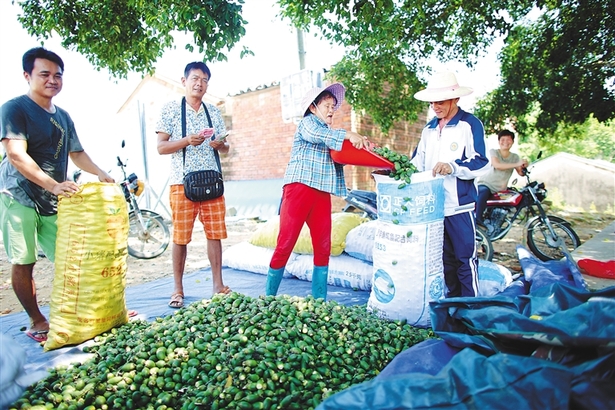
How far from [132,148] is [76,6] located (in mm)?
5679

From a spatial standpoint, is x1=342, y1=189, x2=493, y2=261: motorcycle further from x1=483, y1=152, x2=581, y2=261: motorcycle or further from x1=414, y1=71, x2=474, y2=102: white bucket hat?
x1=414, y1=71, x2=474, y2=102: white bucket hat

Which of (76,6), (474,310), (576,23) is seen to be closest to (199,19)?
(76,6)

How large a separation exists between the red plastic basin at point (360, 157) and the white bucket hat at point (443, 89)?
43cm

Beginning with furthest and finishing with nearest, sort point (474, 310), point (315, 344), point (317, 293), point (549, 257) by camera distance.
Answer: point (549, 257) < point (317, 293) < point (315, 344) < point (474, 310)

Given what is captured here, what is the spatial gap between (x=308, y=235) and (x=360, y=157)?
127cm

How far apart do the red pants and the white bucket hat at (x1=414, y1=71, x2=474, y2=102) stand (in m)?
0.85

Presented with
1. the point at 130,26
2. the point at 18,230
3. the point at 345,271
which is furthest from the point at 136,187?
the point at 345,271

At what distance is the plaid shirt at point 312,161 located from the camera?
2404mm

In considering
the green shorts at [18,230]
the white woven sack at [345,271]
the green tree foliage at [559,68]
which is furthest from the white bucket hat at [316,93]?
the green tree foliage at [559,68]

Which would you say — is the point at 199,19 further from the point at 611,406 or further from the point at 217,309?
the point at 611,406

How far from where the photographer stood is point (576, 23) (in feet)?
16.7

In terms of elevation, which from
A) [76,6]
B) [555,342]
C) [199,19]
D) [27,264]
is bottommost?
[555,342]

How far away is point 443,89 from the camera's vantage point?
227 cm

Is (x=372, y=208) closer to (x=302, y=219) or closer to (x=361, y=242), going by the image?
(x=361, y=242)
